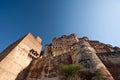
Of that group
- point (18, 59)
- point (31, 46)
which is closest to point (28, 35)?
point (31, 46)

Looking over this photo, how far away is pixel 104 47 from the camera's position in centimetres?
2970

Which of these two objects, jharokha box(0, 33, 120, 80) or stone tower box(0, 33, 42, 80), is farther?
stone tower box(0, 33, 42, 80)

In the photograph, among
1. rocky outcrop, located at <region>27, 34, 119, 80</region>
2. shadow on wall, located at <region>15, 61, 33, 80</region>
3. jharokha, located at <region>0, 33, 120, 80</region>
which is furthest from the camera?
shadow on wall, located at <region>15, 61, 33, 80</region>

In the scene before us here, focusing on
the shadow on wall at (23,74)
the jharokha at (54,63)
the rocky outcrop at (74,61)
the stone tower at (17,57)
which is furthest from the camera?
the shadow on wall at (23,74)

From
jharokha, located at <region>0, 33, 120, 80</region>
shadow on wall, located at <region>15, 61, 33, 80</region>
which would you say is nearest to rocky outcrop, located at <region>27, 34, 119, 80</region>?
jharokha, located at <region>0, 33, 120, 80</region>

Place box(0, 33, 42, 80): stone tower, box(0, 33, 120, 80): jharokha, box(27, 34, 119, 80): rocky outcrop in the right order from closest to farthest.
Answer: box(27, 34, 119, 80): rocky outcrop < box(0, 33, 120, 80): jharokha < box(0, 33, 42, 80): stone tower

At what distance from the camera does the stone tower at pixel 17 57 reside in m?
12.9

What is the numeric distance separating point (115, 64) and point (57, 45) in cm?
1775

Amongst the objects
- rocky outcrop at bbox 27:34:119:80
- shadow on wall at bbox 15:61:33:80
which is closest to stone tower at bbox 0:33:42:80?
shadow on wall at bbox 15:61:33:80

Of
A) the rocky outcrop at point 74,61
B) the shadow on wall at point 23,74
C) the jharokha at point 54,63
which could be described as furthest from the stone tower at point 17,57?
the rocky outcrop at point 74,61

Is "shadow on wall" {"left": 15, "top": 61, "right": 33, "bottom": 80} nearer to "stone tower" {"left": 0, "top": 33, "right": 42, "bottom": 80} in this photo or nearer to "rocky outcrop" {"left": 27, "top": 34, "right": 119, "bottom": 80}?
"stone tower" {"left": 0, "top": 33, "right": 42, "bottom": 80}

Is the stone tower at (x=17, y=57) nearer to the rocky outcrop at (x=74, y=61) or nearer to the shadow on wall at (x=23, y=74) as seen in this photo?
the shadow on wall at (x=23, y=74)

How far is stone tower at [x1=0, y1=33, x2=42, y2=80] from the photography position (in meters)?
12.9

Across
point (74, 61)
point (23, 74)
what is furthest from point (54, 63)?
point (23, 74)
